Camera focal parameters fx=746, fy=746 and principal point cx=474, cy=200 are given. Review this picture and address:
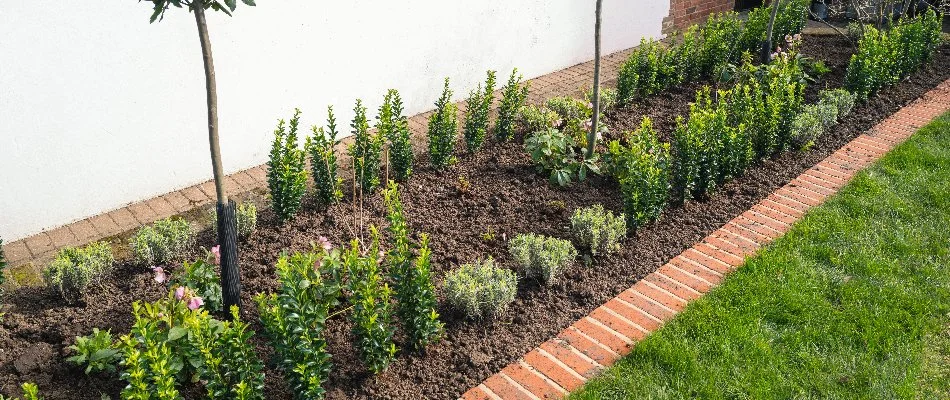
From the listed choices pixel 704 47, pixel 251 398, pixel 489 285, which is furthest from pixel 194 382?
pixel 704 47

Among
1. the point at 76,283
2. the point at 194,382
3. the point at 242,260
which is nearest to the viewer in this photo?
the point at 194,382

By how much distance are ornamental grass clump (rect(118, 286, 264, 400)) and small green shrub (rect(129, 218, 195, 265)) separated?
1074 mm

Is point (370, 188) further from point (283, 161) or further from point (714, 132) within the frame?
point (714, 132)

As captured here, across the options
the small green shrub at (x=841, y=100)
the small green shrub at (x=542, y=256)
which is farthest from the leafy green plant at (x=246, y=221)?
the small green shrub at (x=841, y=100)

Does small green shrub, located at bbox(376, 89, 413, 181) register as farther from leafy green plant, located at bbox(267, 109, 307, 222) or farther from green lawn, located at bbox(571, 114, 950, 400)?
green lawn, located at bbox(571, 114, 950, 400)

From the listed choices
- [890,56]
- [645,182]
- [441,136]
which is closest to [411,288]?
[645,182]

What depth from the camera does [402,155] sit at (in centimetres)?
552

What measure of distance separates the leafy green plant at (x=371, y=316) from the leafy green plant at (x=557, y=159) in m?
2.19

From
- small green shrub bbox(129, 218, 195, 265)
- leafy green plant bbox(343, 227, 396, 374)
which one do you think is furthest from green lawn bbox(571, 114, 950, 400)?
small green shrub bbox(129, 218, 195, 265)

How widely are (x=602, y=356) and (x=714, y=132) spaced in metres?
2.32

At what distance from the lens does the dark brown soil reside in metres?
3.68

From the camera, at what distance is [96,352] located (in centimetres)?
349

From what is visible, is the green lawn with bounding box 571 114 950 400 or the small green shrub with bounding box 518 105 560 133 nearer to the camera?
the green lawn with bounding box 571 114 950 400

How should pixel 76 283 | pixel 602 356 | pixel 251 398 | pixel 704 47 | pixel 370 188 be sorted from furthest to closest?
1. pixel 704 47
2. pixel 370 188
3. pixel 76 283
4. pixel 602 356
5. pixel 251 398
